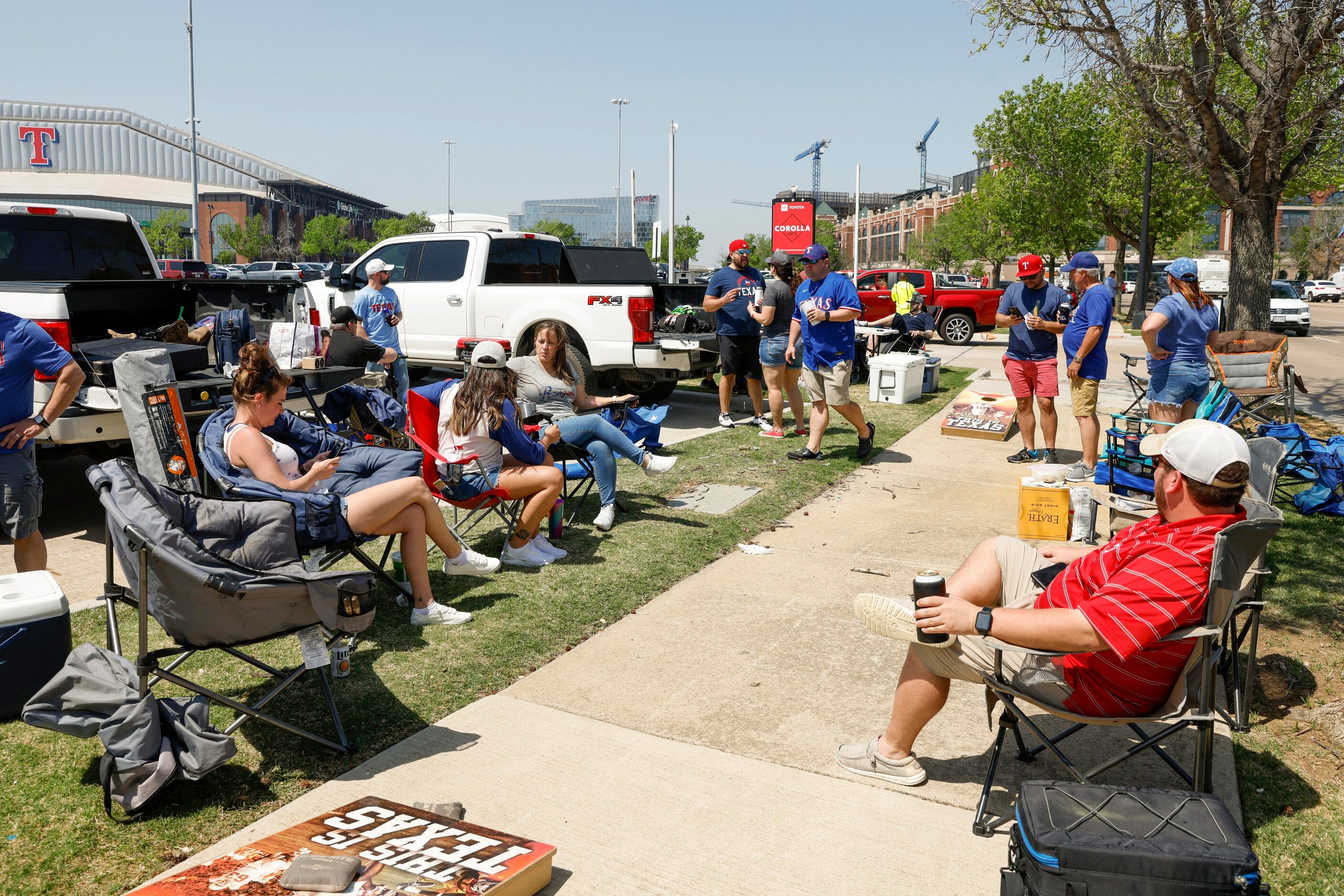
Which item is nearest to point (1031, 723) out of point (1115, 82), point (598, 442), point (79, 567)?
point (598, 442)

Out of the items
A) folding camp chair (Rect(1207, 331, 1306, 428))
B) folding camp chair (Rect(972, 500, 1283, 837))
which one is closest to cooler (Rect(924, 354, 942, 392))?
folding camp chair (Rect(1207, 331, 1306, 428))

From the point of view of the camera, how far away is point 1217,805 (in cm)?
237

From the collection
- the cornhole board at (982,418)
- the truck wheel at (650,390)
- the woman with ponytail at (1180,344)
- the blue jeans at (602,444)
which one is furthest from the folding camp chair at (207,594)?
the truck wheel at (650,390)

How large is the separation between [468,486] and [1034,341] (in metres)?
5.34

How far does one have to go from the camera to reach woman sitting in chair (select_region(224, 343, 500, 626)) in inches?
167

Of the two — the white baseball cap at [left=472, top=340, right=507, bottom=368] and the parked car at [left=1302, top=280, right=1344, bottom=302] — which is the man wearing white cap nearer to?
the white baseball cap at [left=472, top=340, right=507, bottom=368]

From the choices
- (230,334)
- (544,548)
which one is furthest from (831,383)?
(230,334)

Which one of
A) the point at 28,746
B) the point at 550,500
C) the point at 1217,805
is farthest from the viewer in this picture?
the point at 550,500

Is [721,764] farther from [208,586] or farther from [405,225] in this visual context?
[405,225]

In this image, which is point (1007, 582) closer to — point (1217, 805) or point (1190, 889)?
point (1217, 805)

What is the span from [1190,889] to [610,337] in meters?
8.48

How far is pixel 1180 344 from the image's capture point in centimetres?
705

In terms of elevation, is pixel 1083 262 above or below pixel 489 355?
above

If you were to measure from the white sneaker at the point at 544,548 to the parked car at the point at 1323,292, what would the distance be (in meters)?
65.2
